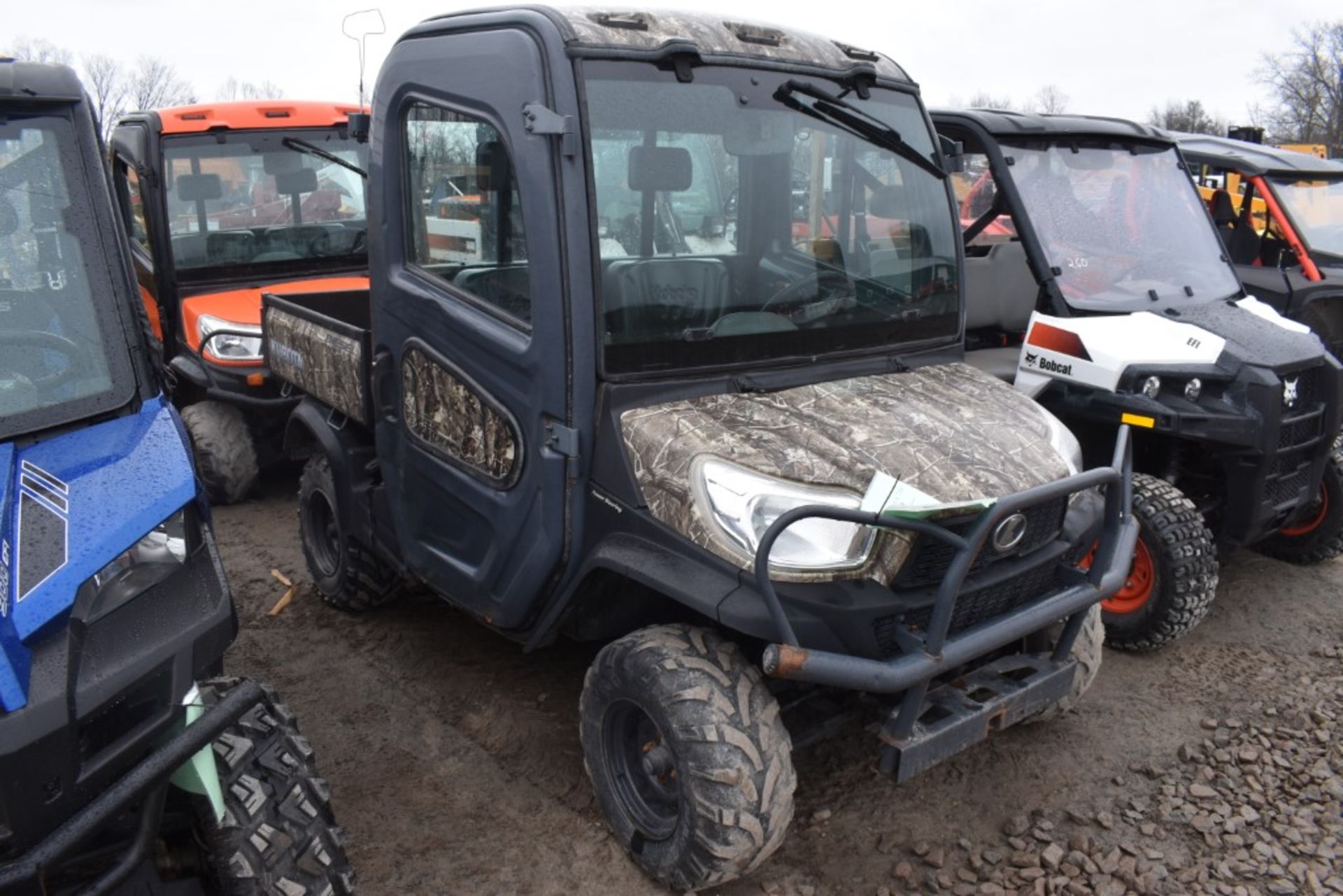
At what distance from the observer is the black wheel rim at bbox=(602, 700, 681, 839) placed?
291cm

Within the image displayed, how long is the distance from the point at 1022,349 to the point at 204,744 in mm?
3784

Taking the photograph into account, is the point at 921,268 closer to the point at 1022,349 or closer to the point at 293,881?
the point at 1022,349

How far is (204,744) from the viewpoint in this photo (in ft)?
6.81

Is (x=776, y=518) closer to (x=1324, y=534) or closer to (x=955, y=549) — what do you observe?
(x=955, y=549)

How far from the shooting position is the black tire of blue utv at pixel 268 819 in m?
2.25

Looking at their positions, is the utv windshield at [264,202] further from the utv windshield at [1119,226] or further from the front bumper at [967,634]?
the front bumper at [967,634]

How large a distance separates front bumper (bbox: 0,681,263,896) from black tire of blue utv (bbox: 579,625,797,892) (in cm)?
99

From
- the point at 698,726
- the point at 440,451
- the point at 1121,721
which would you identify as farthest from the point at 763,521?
the point at 1121,721

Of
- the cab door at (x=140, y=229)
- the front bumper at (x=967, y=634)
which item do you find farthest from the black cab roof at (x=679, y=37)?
the cab door at (x=140, y=229)

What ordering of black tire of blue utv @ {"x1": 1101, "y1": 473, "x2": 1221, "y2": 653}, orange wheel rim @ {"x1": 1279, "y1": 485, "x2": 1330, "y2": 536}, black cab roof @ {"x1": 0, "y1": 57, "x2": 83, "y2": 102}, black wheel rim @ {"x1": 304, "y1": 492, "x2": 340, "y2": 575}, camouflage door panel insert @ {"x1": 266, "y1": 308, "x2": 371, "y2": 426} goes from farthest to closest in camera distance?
orange wheel rim @ {"x1": 1279, "y1": 485, "x2": 1330, "y2": 536}, black wheel rim @ {"x1": 304, "y1": 492, "x2": 340, "y2": 575}, black tire of blue utv @ {"x1": 1101, "y1": 473, "x2": 1221, "y2": 653}, camouflage door panel insert @ {"x1": 266, "y1": 308, "x2": 371, "y2": 426}, black cab roof @ {"x1": 0, "y1": 57, "x2": 83, "y2": 102}

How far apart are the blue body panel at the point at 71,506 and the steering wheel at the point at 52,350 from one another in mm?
142

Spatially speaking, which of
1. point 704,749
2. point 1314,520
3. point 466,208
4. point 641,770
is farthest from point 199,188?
point 1314,520

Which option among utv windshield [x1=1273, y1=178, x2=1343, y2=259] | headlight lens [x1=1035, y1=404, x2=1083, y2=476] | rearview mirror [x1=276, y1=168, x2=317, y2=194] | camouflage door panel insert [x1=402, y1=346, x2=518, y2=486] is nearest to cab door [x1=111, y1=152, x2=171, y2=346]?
rearview mirror [x1=276, y1=168, x2=317, y2=194]

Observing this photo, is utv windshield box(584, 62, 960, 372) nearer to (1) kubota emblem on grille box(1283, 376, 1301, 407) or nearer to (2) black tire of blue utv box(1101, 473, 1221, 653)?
(2) black tire of blue utv box(1101, 473, 1221, 653)
